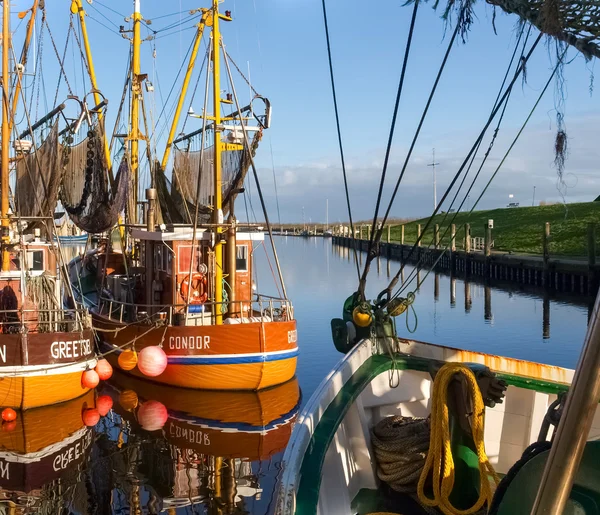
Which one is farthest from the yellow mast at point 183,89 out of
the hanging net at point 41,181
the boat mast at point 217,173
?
the hanging net at point 41,181

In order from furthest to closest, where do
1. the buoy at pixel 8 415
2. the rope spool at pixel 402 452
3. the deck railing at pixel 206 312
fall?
the deck railing at pixel 206 312 → the buoy at pixel 8 415 → the rope spool at pixel 402 452

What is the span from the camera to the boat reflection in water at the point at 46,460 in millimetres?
8891

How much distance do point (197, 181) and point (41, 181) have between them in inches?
173

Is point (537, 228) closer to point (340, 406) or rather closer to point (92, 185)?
point (92, 185)

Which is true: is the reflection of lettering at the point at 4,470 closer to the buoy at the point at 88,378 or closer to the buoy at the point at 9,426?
the buoy at the point at 9,426

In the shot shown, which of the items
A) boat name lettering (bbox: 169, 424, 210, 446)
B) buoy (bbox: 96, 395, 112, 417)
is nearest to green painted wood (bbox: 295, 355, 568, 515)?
boat name lettering (bbox: 169, 424, 210, 446)

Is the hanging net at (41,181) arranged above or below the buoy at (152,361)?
above

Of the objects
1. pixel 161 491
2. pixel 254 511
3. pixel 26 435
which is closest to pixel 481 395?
pixel 254 511

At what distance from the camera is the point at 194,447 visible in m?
11.3

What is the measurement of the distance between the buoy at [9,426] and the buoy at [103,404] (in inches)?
68.9

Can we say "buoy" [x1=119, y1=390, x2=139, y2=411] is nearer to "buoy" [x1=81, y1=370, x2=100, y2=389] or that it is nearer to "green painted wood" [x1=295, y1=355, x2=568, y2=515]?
"buoy" [x1=81, y1=370, x2=100, y2=389]

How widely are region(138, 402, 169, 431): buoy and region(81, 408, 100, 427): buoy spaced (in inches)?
33.8

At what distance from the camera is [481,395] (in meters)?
5.01

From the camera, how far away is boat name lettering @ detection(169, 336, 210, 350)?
46.3 feet
